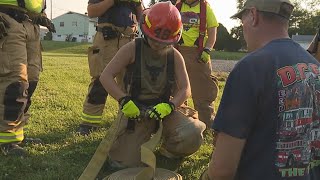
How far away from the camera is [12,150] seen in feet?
13.4

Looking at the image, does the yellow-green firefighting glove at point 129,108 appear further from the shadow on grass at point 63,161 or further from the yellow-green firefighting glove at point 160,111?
the shadow on grass at point 63,161

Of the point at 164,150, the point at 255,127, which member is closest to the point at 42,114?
the point at 164,150

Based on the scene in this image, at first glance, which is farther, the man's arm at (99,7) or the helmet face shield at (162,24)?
the man's arm at (99,7)

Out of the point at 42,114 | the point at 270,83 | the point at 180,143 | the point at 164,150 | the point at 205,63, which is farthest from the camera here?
the point at 42,114

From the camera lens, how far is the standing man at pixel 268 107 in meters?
2.07

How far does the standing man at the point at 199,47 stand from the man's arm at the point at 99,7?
1.04m

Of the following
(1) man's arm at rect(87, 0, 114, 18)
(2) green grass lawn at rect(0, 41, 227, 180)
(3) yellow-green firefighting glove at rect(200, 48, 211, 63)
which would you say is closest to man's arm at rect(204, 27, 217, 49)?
(3) yellow-green firefighting glove at rect(200, 48, 211, 63)

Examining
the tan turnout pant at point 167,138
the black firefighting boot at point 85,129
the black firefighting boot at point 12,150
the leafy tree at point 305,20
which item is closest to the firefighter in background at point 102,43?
the black firefighting boot at point 85,129

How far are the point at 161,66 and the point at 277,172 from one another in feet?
7.27

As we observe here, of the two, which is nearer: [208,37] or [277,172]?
[277,172]

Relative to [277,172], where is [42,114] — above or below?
below

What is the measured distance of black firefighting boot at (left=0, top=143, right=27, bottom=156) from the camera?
4066 millimetres

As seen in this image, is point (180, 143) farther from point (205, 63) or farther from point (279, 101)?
point (279, 101)

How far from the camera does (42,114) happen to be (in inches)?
230
